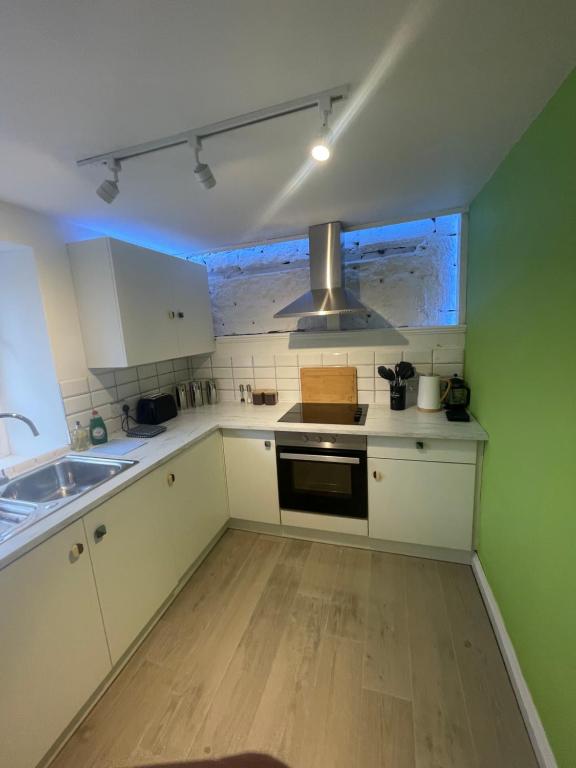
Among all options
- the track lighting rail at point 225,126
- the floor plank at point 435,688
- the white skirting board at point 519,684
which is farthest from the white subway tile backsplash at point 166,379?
the white skirting board at point 519,684

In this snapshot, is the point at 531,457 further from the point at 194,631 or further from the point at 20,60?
the point at 20,60

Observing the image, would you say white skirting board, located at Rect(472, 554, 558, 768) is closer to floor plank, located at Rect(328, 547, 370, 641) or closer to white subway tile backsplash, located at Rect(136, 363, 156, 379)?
floor plank, located at Rect(328, 547, 370, 641)

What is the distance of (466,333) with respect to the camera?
6.79 feet

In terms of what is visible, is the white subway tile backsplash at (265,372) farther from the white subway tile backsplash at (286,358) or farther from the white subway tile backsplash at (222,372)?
the white subway tile backsplash at (222,372)

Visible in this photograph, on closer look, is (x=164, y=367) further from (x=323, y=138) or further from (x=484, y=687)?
(x=484, y=687)

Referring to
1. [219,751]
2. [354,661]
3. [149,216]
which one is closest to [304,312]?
[149,216]

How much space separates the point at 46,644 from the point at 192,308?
191cm

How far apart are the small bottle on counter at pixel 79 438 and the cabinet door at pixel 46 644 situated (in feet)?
2.24

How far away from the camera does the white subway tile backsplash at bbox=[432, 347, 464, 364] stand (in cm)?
212

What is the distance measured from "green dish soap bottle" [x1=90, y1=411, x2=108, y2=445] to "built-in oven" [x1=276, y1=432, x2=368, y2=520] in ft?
3.41

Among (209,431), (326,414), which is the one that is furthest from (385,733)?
(209,431)

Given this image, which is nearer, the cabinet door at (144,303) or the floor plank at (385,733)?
the floor plank at (385,733)

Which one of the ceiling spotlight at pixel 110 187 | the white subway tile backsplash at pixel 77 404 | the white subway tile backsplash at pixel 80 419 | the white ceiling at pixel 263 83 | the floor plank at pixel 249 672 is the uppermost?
the white ceiling at pixel 263 83

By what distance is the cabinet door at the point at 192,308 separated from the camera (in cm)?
216
